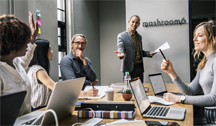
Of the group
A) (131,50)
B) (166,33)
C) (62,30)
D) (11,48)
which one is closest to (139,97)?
(11,48)

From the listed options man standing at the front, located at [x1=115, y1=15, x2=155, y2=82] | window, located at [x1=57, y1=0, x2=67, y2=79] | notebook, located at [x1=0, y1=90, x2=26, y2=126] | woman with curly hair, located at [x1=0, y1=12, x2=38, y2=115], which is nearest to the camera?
notebook, located at [x1=0, y1=90, x2=26, y2=126]

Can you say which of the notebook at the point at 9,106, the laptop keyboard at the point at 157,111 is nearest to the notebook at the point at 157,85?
the laptop keyboard at the point at 157,111

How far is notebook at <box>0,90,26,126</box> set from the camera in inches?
21.9

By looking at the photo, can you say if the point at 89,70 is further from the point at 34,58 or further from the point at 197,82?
the point at 197,82

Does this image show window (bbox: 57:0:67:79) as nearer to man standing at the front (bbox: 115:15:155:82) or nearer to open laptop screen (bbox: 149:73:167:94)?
man standing at the front (bbox: 115:15:155:82)

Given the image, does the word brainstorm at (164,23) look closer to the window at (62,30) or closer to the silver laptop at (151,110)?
the window at (62,30)

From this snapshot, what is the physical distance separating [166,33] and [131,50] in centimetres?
96

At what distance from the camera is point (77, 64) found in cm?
246

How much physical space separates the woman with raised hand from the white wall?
211cm

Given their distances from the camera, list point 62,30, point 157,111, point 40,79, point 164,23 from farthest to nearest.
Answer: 1. point 62,30
2. point 164,23
3. point 40,79
4. point 157,111

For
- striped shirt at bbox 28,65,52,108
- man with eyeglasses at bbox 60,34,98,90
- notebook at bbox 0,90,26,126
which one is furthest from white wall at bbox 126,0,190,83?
notebook at bbox 0,90,26,126

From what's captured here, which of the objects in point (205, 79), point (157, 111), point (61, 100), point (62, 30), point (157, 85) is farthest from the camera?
point (62, 30)

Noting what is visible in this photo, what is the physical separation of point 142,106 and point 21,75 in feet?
3.16

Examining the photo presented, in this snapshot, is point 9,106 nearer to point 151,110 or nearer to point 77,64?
point 151,110
